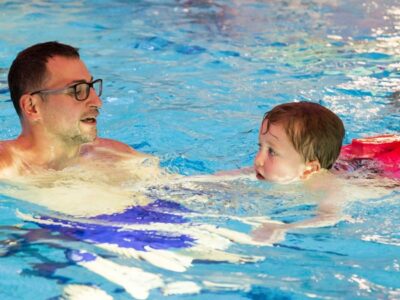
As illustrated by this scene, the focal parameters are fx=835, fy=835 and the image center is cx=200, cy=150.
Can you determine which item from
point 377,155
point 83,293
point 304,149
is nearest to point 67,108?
point 304,149

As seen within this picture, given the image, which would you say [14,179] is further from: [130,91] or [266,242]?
[130,91]

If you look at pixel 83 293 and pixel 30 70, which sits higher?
pixel 30 70

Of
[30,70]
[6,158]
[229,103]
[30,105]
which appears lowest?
[229,103]

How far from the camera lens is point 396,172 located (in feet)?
14.3

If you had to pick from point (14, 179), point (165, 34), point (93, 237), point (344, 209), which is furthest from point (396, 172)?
point (165, 34)

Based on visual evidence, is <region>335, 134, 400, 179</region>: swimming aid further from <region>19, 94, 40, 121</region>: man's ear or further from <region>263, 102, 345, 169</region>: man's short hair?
<region>19, 94, 40, 121</region>: man's ear

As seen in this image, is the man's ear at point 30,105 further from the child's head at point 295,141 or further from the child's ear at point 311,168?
the child's ear at point 311,168

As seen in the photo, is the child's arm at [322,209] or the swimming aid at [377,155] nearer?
the child's arm at [322,209]

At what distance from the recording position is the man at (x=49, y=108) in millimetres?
4199

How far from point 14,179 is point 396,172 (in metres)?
1.96

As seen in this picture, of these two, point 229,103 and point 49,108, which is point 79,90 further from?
point 229,103

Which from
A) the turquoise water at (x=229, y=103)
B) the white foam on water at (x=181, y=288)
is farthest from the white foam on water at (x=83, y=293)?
the white foam on water at (x=181, y=288)

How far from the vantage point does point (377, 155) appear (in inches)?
177

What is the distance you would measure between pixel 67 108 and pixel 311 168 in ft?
4.13
